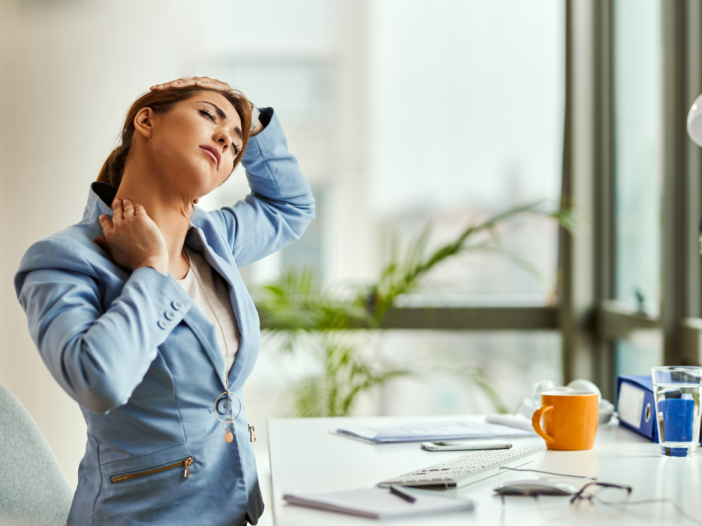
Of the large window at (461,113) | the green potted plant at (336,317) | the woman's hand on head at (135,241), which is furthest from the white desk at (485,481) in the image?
the large window at (461,113)

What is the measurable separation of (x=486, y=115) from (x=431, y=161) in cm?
32

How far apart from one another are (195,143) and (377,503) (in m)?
0.62

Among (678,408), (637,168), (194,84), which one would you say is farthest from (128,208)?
(637,168)

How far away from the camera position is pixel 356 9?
2.97m

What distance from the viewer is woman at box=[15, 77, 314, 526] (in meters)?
0.92

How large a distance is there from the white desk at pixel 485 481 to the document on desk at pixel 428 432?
0.03m

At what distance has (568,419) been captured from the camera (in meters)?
1.19

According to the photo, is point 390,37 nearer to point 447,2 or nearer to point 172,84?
point 447,2

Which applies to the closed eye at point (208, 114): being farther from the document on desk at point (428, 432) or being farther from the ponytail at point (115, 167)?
the document on desk at point (428, 432)

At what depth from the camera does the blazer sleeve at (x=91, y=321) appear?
0.88m

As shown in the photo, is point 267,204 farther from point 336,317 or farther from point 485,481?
point 336,317

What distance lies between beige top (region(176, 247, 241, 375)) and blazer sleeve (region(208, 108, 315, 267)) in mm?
181

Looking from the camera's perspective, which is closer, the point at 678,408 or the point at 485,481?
the point at 485,481


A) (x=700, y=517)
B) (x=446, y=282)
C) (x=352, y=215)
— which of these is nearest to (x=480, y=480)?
(x=700, y=517)
